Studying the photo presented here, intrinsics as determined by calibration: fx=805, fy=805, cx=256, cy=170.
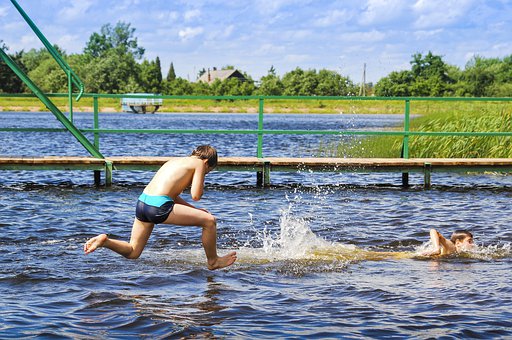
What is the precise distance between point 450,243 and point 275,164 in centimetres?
611

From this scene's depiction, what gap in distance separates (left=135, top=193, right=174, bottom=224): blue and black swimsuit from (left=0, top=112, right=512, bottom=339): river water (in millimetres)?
656

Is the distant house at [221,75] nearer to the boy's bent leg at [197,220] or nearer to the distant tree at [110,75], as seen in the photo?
the distant tree at [110,75]

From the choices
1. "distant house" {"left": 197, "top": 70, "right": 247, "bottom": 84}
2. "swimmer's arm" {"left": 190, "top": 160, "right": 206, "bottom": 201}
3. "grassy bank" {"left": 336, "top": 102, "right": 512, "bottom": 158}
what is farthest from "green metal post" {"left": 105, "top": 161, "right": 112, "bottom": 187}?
"distant house" {"left": 197, "top": 70, "right": 247, "bottom": 84}

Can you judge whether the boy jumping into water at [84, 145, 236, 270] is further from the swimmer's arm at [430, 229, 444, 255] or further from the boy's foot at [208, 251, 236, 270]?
the swimmer's arm at [430, 229, 444, 255]

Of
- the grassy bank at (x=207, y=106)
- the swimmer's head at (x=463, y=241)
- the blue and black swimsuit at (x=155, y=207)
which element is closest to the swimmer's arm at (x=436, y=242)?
the swimmer's head at (x=463, y=241)

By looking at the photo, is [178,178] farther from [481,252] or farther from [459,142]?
[459,142]

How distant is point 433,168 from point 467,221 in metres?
3.35

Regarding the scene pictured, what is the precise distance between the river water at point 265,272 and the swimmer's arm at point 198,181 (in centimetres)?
87

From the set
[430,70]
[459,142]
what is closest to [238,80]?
[430,70]

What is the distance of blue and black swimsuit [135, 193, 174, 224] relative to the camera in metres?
7.05

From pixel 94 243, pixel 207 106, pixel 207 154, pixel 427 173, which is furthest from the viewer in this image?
pixel 207 106

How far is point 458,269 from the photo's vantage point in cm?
820

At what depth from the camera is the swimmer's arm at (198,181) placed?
6.99 m

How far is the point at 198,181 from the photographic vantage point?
705cm
